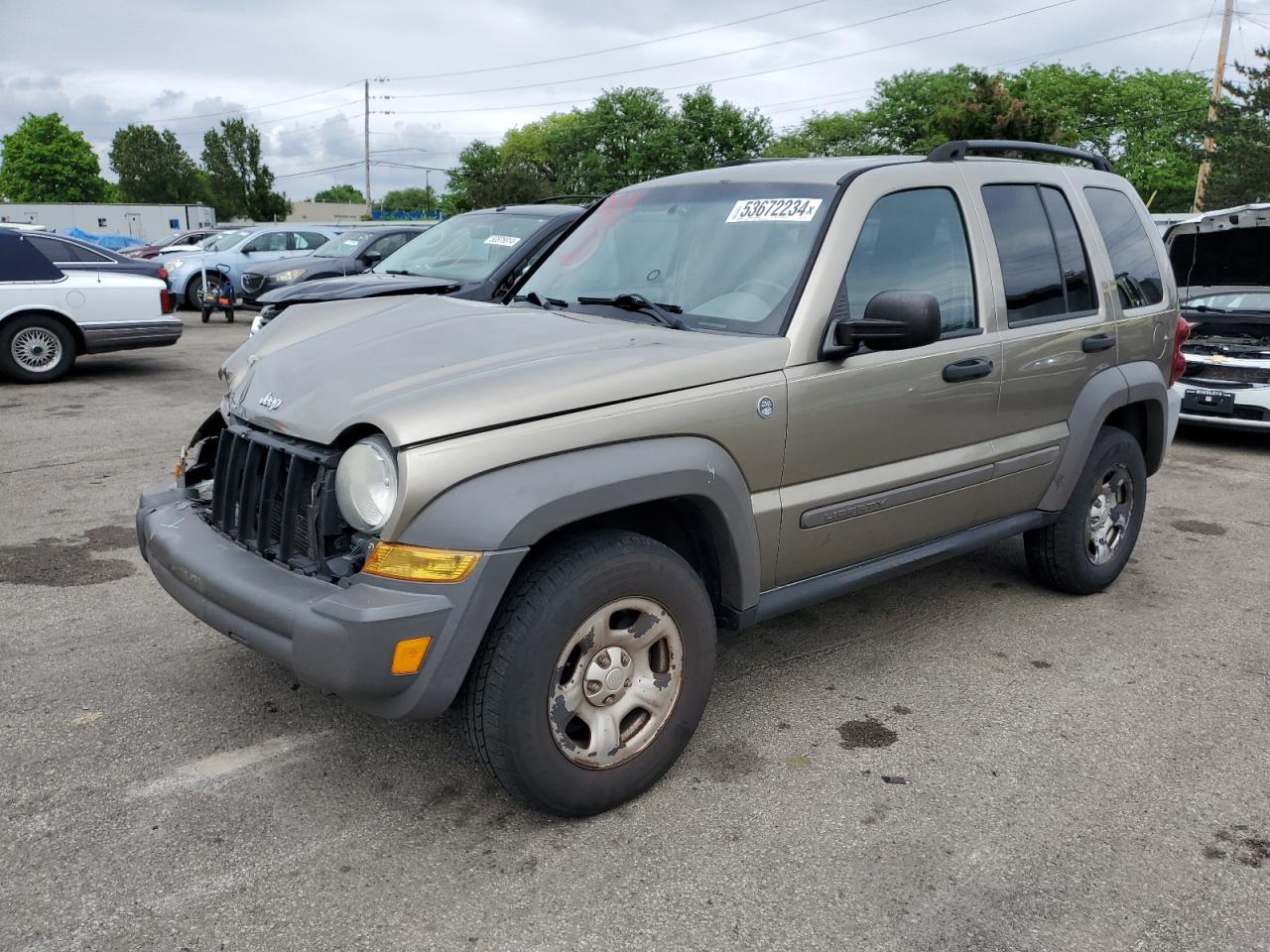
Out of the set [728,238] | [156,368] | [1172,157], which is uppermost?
[1172,157]

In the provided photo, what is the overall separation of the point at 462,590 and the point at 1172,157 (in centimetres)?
6818

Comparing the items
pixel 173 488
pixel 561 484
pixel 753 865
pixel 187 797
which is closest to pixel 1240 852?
pixel 753 865

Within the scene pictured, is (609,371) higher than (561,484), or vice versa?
(609,371)

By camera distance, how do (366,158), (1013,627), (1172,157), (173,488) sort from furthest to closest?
(366,158) → (1172,157) → (1013,627) → (173,488)

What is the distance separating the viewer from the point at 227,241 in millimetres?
21109

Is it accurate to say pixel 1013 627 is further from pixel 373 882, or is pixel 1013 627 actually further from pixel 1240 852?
pixel 373 882

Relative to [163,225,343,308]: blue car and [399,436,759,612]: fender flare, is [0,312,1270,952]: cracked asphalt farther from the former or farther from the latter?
[163,225,343,308]: blue car

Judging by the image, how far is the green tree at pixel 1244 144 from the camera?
29.3 m

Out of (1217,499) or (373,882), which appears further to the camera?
(1217,499)

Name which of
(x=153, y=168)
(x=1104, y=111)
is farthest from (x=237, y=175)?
(x=1104, y=111)

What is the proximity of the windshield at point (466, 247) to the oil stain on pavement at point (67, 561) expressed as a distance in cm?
325

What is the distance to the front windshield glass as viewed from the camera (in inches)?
354

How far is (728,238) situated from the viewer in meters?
3.63

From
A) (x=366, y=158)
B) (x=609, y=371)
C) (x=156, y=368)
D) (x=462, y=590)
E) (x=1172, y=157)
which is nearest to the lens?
(x=462, y=590)
